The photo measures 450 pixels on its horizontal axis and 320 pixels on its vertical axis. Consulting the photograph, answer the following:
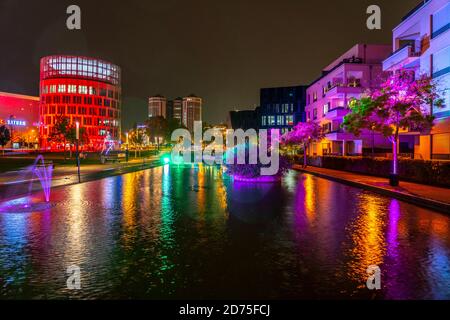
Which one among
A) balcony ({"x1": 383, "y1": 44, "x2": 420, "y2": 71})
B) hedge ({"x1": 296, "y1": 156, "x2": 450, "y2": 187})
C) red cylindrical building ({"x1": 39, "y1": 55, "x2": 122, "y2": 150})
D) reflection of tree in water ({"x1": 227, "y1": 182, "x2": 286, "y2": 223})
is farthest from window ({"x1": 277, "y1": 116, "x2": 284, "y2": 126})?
reflection of tree in water ({"x1": 227, "y1": 182, "x2": 286, "y2": 223})

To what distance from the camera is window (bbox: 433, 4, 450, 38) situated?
98.7ft

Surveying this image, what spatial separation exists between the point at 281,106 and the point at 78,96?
6363 cm

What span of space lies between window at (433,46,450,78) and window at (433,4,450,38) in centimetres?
132

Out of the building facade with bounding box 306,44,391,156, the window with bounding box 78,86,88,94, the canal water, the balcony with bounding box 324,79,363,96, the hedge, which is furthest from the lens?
the window with bounding box 78,86,88,94

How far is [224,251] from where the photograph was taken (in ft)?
26.5

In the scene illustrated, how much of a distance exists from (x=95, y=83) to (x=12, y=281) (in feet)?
486

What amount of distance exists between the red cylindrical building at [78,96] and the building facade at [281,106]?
2057 inches

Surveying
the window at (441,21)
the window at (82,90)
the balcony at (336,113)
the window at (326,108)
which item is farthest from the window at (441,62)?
the window at (82,90)

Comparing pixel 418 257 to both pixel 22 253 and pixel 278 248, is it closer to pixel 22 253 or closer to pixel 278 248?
pixel 278 248

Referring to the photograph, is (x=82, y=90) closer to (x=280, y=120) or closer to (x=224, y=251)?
(x=280, y=120)

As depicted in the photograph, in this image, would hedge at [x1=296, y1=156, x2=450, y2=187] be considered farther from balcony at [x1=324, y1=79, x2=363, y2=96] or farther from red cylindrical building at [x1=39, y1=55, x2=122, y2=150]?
red cylindrical building at [x1=39, y1=55, x2=122, y2=150]

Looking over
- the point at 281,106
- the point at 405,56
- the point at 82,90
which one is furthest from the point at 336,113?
the point at 82,90
